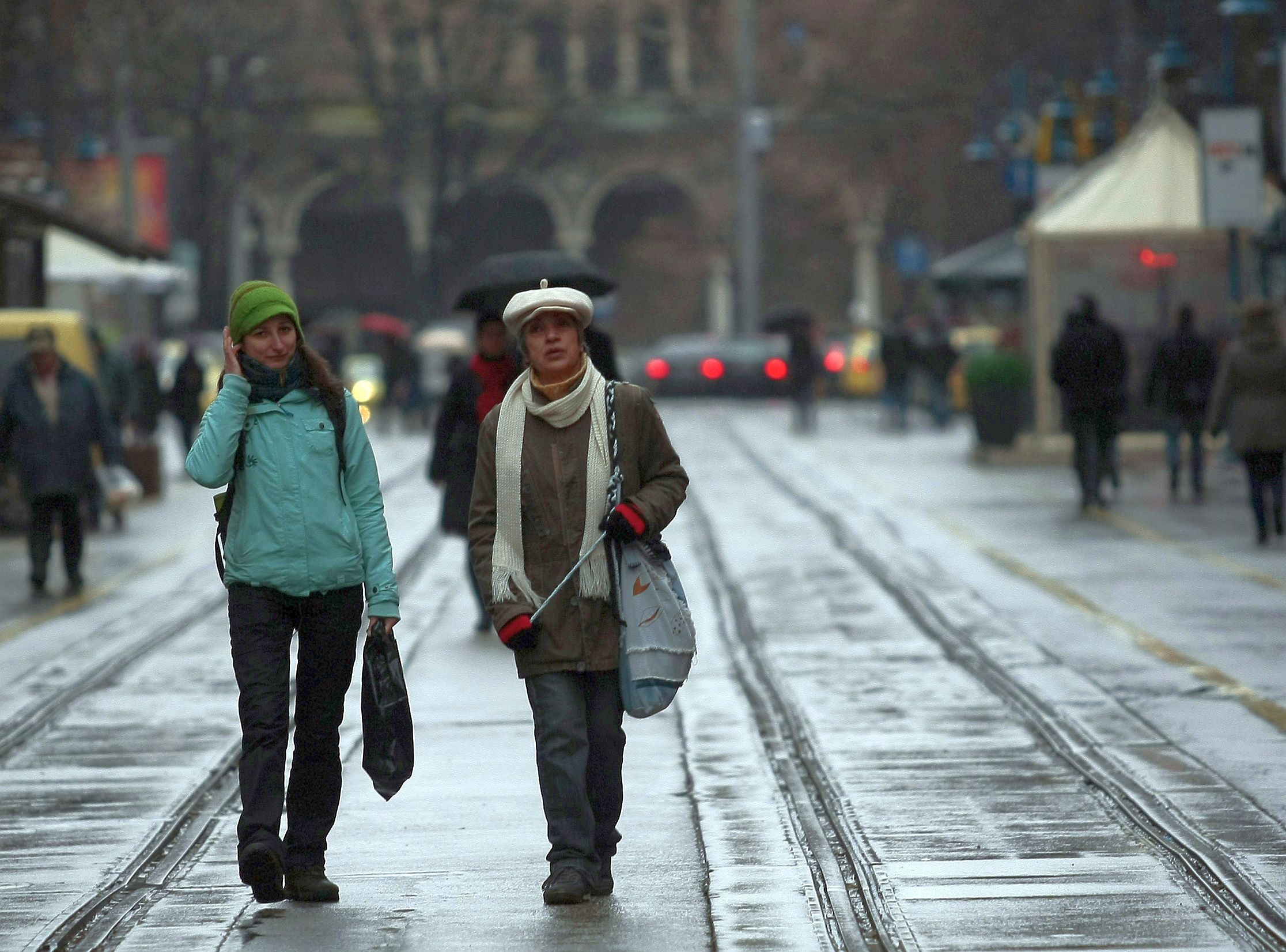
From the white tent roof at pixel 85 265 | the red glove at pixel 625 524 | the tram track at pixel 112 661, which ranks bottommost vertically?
the tram track at pixel 112 661

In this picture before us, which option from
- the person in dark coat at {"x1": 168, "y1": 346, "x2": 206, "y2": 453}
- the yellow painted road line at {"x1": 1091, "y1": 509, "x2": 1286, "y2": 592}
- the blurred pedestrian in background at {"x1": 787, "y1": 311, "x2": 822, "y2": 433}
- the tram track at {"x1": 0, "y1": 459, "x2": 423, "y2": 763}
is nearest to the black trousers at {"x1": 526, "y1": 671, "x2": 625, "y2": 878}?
the tram track at {"x1": 0, "y1": 459, "x2": 423, "y2": 763}

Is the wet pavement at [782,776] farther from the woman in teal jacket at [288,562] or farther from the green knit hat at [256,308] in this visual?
the green knit hat at [256,308]

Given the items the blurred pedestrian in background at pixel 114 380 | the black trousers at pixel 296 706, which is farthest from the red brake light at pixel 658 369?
the black trousers at pixel 296 706

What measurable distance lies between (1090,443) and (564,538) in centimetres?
1439

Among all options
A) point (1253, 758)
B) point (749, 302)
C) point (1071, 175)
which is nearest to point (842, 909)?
point (1253, 758)

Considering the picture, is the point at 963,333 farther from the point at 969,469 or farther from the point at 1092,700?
the point at 1092,700

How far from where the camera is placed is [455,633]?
13180 mm

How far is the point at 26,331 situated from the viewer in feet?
Result: 65.1

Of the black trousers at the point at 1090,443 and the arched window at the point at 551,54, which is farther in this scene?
the arched window at the point at 551,54

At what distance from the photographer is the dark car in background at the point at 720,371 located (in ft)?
160

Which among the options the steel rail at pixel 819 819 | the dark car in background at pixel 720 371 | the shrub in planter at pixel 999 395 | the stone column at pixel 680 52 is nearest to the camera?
the steel rail at pixel 819 819

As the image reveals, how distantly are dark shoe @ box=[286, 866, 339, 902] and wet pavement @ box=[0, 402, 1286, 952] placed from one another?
1.7 inches

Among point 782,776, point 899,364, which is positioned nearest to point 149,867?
point 782,776

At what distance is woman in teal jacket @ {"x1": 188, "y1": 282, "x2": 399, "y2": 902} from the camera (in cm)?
656
